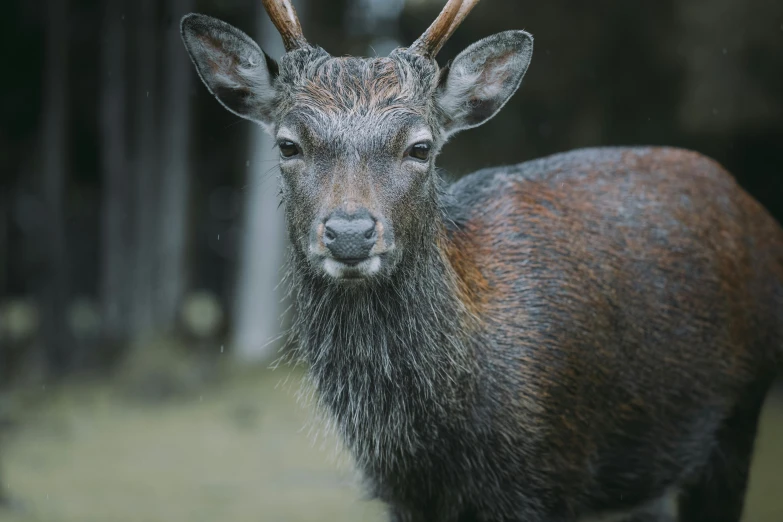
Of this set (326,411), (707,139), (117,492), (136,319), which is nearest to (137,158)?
(136,319)

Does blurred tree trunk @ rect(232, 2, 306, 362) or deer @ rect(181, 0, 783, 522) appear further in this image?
blurred tree trunk @ rect(232, 2, 306, 362)

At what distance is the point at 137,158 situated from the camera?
444 inches

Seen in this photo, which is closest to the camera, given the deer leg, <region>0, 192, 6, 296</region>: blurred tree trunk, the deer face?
the deer face

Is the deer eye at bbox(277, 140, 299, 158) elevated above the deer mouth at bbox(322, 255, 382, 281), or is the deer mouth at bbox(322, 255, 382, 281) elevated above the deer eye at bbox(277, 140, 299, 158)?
the deer eye at bbox(277, 140, 299, 158)

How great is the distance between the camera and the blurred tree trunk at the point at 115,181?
10789 mm

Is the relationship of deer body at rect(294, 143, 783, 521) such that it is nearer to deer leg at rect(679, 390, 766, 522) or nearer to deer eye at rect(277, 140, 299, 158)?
deer leg at rect(679, 390, 766, 522)

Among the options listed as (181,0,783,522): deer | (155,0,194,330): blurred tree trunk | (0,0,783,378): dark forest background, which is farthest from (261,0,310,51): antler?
(155,0,194,330): blurred tree trunk

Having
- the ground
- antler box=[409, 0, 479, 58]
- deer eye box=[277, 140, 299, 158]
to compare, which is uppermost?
antler box=[409, 0, 479, 58]

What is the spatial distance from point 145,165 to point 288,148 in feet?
25.3

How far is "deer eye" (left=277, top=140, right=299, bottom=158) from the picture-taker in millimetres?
3850

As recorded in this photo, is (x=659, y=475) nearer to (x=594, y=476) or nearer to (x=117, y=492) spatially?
(x=594, y=476)

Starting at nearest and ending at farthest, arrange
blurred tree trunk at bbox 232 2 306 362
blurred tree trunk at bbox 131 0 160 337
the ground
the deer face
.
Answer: the deer face
the ground
blurred tree trunk at bbox 131 0 160 337
blurred tree trunk at bbox 232 2 306 362

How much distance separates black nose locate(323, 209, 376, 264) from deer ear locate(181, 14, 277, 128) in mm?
1059

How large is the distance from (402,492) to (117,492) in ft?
12.7
